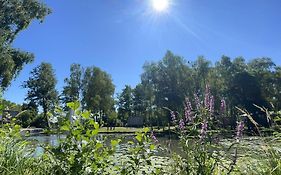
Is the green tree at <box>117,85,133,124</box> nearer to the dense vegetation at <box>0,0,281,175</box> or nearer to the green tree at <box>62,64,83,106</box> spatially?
the dense vegetation at <box>0,0,281,175</box>

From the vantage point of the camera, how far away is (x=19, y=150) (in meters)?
3.82

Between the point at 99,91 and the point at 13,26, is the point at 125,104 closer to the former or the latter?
the point at 99,91

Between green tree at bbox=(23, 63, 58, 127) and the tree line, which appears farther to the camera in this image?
green tree at bbox=(23, 63, 58, 127)

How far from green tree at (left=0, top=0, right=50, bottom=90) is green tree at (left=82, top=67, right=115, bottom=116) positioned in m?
37.9

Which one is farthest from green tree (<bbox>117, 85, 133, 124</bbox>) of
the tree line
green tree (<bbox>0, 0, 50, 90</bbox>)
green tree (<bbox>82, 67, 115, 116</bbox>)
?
green tree (<bbox>0, 0, 50, 90</bbox>)

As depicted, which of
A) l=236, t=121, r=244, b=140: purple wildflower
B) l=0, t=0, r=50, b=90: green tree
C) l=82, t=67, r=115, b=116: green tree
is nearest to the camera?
l=236, t=121, r=244, b=140: purple wildflower

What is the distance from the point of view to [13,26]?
25391 millimetres

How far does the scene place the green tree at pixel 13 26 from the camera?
24.3 m

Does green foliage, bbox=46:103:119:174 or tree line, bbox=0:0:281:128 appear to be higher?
tree line, bbox=0:0:281:128

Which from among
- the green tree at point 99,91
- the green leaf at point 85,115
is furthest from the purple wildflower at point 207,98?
the green tree at point 99,91

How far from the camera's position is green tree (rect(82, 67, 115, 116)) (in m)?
65.2

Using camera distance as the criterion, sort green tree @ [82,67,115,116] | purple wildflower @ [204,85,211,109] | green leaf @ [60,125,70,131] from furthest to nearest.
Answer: green tree @ [82,67,115,116], purple wildflower @ [204,85,211,109], green leaf @ [60,125,70,131]

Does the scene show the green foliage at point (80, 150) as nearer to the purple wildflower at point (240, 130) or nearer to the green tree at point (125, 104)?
the purple wildflower at point (240, 130)

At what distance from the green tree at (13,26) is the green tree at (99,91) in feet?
124
